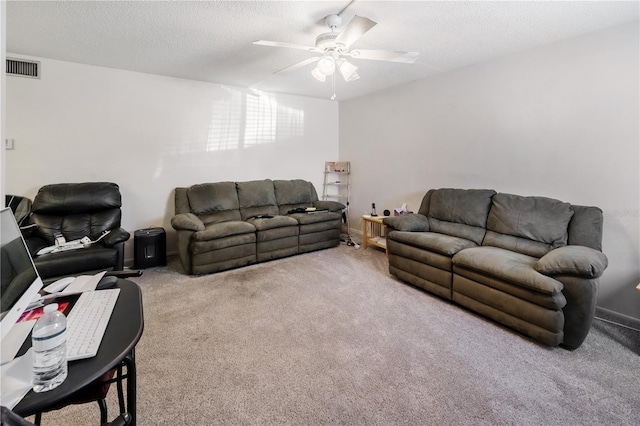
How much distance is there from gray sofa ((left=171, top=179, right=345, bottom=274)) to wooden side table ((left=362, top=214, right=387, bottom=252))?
0.42 m

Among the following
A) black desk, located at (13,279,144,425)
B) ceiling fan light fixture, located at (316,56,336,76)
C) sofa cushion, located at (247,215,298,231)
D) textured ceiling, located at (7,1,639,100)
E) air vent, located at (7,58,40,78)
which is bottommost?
black desk, located at (13,279,144,425)

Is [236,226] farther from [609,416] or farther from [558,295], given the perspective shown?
[609,416]

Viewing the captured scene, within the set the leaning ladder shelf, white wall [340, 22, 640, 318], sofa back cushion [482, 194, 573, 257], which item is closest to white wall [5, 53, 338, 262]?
the leaning ladder shelf

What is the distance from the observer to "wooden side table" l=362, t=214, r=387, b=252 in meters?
4.46

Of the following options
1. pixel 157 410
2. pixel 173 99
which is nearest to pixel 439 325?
pixel 157 410

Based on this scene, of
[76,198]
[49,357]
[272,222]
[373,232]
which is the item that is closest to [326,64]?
[272,222]

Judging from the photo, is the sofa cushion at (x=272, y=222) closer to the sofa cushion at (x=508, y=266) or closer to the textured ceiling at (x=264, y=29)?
the textured ceiling at (x=264, y=29)

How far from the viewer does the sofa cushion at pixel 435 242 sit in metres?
2.86

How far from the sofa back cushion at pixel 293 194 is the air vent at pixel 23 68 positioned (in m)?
3.14

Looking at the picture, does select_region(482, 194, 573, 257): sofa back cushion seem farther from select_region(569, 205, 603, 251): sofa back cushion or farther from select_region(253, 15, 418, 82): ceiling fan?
select_region(253, 15, 418, 82): ceiling fan

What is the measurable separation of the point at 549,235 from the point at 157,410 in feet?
10.8

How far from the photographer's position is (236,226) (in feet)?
12.4

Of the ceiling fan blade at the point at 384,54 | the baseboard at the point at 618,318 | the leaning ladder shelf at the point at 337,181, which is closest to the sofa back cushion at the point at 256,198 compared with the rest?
the leaning ladder shelf at the point at 337,181

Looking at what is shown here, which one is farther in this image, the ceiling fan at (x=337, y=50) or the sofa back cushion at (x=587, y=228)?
the sofa back cushion at (x=587, y=228)
